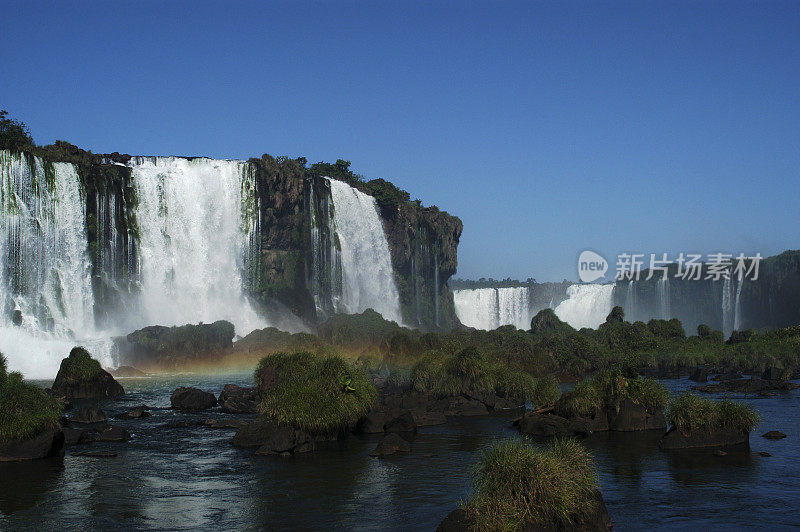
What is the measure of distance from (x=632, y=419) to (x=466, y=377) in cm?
1037

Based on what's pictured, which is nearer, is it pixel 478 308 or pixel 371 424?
pixel 371 424

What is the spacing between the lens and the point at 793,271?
104 meters

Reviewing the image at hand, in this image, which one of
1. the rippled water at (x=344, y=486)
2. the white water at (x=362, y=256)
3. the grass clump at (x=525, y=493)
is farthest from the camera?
the white water at (x=362, y=256)

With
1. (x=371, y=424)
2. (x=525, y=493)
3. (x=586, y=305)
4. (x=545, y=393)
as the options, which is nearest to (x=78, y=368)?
(x=371, y=424)

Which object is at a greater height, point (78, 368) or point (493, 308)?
point (493, 308)

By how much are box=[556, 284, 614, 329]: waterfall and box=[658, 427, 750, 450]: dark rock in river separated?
303ft

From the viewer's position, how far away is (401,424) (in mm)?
31172

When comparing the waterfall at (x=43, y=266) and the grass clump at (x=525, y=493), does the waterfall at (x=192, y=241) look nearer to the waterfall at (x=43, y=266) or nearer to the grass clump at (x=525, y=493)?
the waterfall at (x=43, y=266)

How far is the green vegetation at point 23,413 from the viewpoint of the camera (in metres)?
25.3

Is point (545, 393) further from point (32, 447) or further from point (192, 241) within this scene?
point (192, 241)

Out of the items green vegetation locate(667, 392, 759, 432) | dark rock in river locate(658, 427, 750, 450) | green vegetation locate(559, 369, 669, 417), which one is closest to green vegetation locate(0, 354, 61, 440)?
green vegetation locate(559, 369, 669, 417)

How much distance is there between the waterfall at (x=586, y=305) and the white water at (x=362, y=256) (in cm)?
3223

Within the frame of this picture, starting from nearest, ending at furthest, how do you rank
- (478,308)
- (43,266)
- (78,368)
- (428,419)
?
(428,419) < (78,368) < (43,266) < (478,308)

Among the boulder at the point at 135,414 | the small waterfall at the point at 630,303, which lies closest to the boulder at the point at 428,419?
the boulder at the point at 135,414
